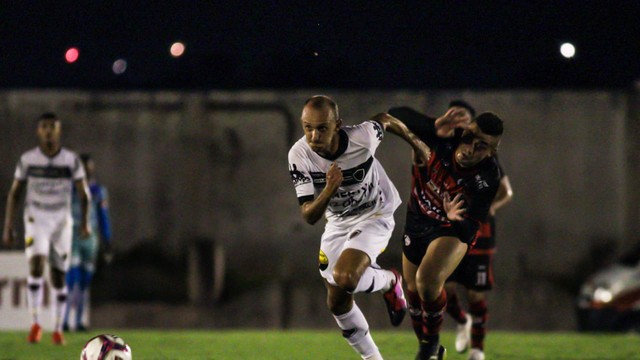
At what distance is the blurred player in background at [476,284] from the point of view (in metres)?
10.9

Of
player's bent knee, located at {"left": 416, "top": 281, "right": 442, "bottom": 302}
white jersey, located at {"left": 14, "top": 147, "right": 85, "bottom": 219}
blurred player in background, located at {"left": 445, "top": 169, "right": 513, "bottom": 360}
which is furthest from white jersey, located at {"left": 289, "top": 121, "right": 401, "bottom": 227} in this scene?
white jersey, located at {"left": 14, "top": 147, "right": 85, "bottom": 219}

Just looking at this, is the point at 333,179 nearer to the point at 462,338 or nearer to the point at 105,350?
the point at 105,350

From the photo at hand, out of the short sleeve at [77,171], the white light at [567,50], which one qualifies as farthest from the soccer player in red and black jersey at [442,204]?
the white light at [567,50]

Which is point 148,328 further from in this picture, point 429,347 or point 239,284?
point 429,347

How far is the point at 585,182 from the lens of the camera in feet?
59.5

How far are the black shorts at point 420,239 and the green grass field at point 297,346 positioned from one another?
1.65 meters

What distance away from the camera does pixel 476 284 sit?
1129 cm

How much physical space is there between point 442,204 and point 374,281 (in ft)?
2.86

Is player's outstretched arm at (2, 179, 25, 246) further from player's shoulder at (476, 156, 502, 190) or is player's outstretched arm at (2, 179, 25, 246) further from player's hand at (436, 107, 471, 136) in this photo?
player's shoulder at (476, 156, 502, 190)

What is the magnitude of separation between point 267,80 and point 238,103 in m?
3.75

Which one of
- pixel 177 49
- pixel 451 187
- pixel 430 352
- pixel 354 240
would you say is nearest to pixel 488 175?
pixel 451 187

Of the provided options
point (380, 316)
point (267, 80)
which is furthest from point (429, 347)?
point (267, 80)

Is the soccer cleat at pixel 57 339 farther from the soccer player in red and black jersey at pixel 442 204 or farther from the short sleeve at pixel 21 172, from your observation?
the soccer player in red and black jersey at pixel 442 204

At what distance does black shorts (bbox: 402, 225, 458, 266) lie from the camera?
9633 mm
